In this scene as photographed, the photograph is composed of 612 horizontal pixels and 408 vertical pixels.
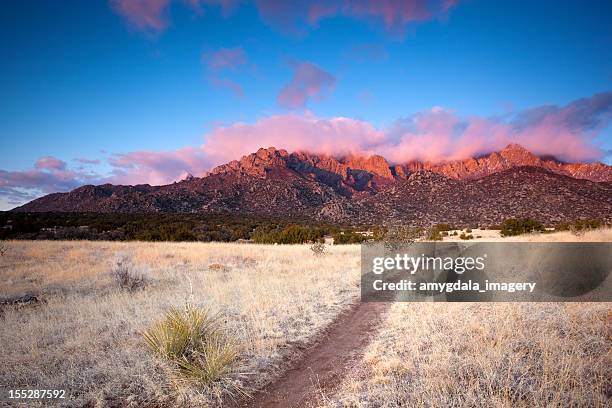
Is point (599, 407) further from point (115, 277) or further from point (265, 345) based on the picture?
point (115, 277)

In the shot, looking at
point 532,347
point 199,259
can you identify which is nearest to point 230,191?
point 199,259

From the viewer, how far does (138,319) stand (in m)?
8.18

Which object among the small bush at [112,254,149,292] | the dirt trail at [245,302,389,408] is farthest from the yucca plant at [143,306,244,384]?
the small bush at [112,254,149,292]

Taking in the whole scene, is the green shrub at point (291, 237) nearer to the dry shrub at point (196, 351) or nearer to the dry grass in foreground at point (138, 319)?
the dry grass in foreground at point (138, 319)

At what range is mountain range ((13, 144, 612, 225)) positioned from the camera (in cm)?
4822

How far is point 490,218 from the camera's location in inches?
1887

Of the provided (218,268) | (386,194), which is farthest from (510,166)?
(218,268)

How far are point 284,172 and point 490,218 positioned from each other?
68.7m

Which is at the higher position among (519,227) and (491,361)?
(519,227)

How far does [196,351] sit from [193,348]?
0.44 m

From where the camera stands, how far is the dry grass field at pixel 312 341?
4438 mm

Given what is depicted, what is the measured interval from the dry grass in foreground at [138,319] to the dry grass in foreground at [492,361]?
77.9 inches

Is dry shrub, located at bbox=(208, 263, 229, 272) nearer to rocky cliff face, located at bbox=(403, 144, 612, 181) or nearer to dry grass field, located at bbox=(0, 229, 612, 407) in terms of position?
dry grass field, located at bbox=(0, 229, 612, 407)

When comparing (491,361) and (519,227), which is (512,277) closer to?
(491,361)
